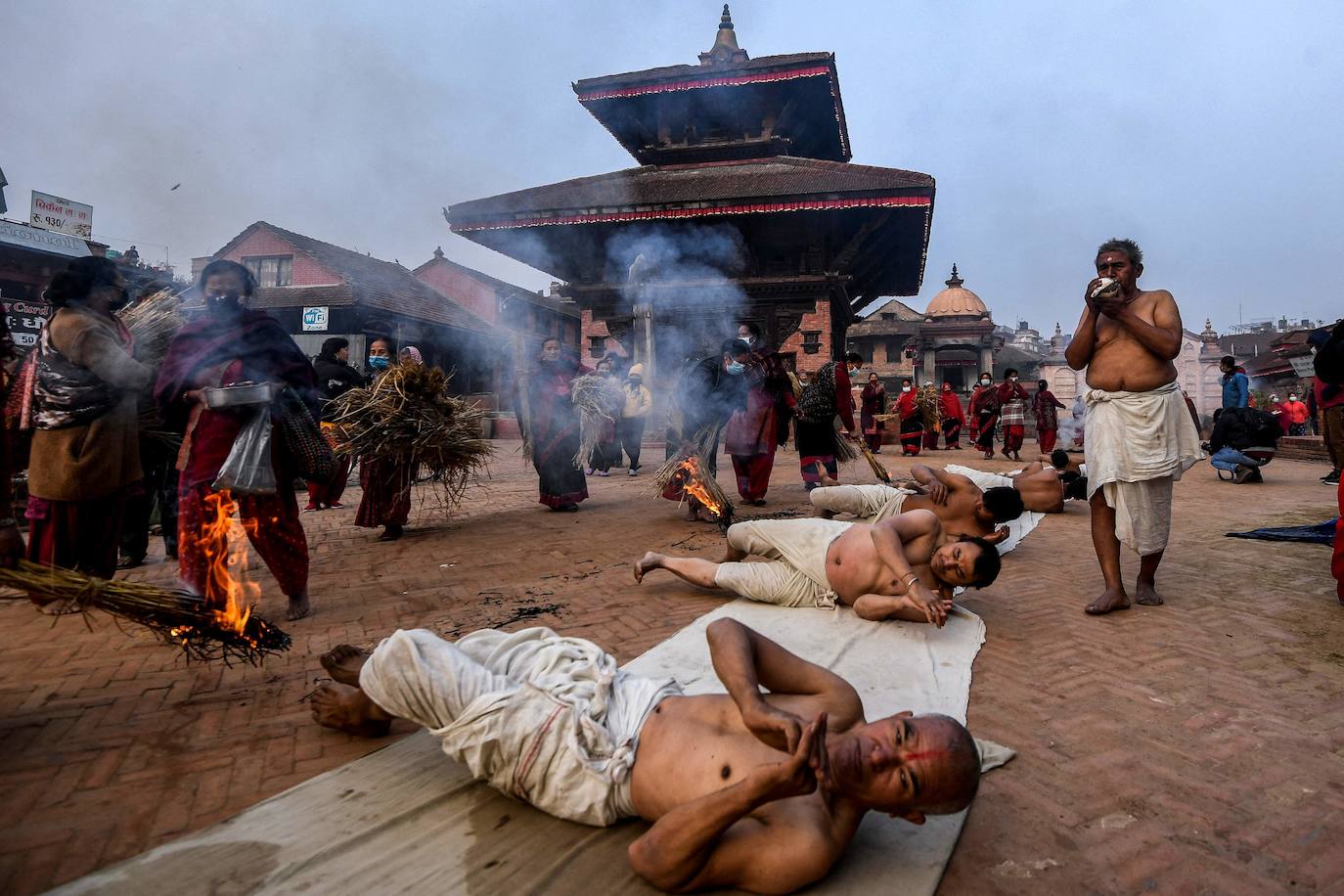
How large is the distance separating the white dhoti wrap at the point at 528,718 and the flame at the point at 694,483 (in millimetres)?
4473

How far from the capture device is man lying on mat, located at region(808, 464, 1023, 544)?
15.1ft

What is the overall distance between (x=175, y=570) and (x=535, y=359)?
3792 mm

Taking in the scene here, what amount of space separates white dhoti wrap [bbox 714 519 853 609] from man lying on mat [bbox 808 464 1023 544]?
45 cm

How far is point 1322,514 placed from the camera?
7.24 metres

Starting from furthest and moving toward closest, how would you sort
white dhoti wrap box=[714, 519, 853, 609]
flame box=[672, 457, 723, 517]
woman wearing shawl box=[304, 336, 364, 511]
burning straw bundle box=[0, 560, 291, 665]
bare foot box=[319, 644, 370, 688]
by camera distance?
woman wearing shawl box=[304, 336, 364, 511] → flame box=[672, 457, 723, 517] → white dhoti wrap box=[714, 519, 853, 609] → bare foot box=[319, 644, 370, 688] → burning straw bundle box=[0, 560, 291, 665]

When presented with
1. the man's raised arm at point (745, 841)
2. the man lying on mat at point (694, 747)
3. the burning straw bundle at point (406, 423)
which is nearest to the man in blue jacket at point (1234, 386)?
the burning straw bundle at point (406, 423)

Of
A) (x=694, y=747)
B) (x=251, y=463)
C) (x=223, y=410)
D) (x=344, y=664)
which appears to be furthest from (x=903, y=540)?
(x=223, y=410)

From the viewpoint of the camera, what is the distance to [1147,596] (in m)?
4.19

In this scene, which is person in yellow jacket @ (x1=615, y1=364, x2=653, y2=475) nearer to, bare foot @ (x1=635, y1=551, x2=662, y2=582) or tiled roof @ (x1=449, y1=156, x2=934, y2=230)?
tiled roof @ (x1=449, y1=156, x2=934, y2=230)

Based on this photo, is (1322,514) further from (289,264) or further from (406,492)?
(289,264)

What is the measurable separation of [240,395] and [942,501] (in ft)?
14.3

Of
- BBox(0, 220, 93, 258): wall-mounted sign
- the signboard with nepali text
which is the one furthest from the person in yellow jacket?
the signboard with nepali text

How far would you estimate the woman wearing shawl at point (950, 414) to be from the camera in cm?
1734

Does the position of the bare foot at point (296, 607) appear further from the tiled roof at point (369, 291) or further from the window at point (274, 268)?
the window at point (274, 268)
